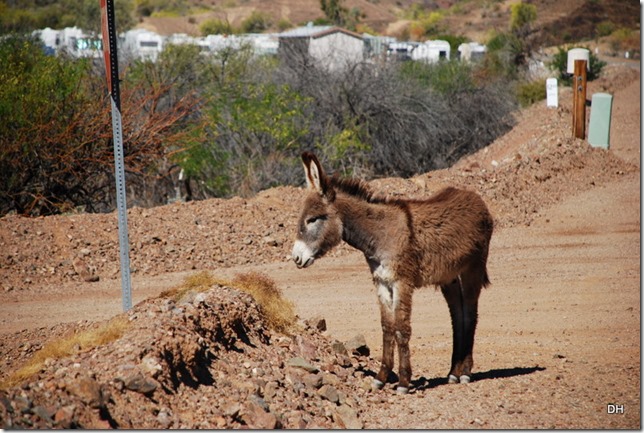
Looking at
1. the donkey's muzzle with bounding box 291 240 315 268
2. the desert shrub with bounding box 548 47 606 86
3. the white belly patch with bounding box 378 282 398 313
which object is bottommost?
the white belly patch with bounding box 378 282 398 313

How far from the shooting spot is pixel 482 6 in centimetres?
11200

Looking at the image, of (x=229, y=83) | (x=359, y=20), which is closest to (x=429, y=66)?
(x=229, y=83)

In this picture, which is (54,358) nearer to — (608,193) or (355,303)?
(355,303)

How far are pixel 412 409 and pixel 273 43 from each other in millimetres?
54547

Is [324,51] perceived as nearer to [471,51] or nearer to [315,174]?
[471,51]

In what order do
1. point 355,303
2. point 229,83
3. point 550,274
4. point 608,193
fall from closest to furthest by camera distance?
1. point 355,303
2. point 550,274
3. point 608,193
4. point 229,83

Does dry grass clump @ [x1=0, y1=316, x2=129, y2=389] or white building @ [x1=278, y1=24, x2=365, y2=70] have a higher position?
white building @ [x1=278, y1=24, x2=365, y2=70]

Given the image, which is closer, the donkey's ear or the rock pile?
the rock pile

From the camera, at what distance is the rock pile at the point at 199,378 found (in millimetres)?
6531

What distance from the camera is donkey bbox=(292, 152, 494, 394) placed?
8523 mm

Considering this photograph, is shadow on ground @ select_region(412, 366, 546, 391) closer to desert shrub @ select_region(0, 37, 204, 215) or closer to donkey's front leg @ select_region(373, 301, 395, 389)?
donkey's front leg @ select_region(373, 301, 395, 389)

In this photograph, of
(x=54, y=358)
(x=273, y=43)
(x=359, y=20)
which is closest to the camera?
(x=54, y=358)

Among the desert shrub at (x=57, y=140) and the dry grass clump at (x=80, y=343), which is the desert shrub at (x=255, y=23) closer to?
the desert shrub at (x=57, y=140)

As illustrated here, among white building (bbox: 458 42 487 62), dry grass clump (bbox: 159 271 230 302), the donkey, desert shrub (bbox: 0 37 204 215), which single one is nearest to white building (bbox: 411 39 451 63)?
white building (bbox: 458 42 487 62)
